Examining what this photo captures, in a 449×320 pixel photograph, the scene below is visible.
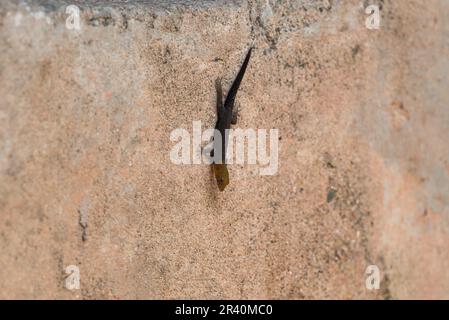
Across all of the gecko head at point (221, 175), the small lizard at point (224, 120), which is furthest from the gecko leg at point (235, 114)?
the gecko head at point (221, 175)

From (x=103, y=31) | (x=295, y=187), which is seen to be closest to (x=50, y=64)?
(x=103, y=31)

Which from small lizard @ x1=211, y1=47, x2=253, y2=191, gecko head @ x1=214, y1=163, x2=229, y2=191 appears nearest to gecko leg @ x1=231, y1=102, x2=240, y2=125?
small lizard @ x1=211, y1=47, x2=253, y2=191

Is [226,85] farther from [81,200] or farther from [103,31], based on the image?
[81,200]
